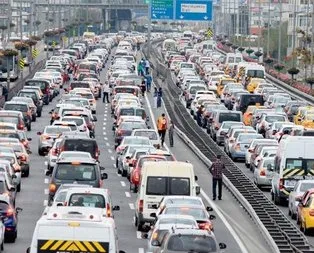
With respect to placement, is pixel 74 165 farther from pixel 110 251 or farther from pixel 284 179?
pixel 110 251

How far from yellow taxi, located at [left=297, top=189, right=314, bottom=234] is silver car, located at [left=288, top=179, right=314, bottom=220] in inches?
59.1

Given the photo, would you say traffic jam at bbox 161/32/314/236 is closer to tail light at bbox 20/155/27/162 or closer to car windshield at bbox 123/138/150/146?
car windshield at bbox 123/138/150/146

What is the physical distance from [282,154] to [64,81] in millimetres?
66209

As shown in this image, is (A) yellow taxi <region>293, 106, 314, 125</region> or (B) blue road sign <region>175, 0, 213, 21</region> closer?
(A) yellow taxi <region>293, 106, 314, 125</region>

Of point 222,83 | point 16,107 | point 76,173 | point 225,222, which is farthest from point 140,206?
point 222,83

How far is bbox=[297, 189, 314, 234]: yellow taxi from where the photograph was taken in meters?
38.1

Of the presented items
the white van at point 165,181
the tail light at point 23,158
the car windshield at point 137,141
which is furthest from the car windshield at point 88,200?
the car windshield at point 137,141

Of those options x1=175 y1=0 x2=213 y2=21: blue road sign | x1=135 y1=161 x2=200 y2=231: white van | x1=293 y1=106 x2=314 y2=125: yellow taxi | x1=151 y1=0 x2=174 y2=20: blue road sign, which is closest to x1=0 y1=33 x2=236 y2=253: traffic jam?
x1=135 y1=161 x2=200 y2=231: white van

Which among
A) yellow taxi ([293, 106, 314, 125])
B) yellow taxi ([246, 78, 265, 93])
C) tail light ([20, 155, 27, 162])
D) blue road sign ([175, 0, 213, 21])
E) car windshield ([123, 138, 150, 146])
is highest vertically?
tail light ([20, 155, 27, 162])

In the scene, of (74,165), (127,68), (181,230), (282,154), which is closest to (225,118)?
(282,154)

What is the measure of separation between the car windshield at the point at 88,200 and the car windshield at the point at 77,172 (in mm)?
6171

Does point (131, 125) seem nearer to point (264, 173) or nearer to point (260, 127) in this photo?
point (260, 127)

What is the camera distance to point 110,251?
25047 mm

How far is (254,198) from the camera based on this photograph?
45.1 m
